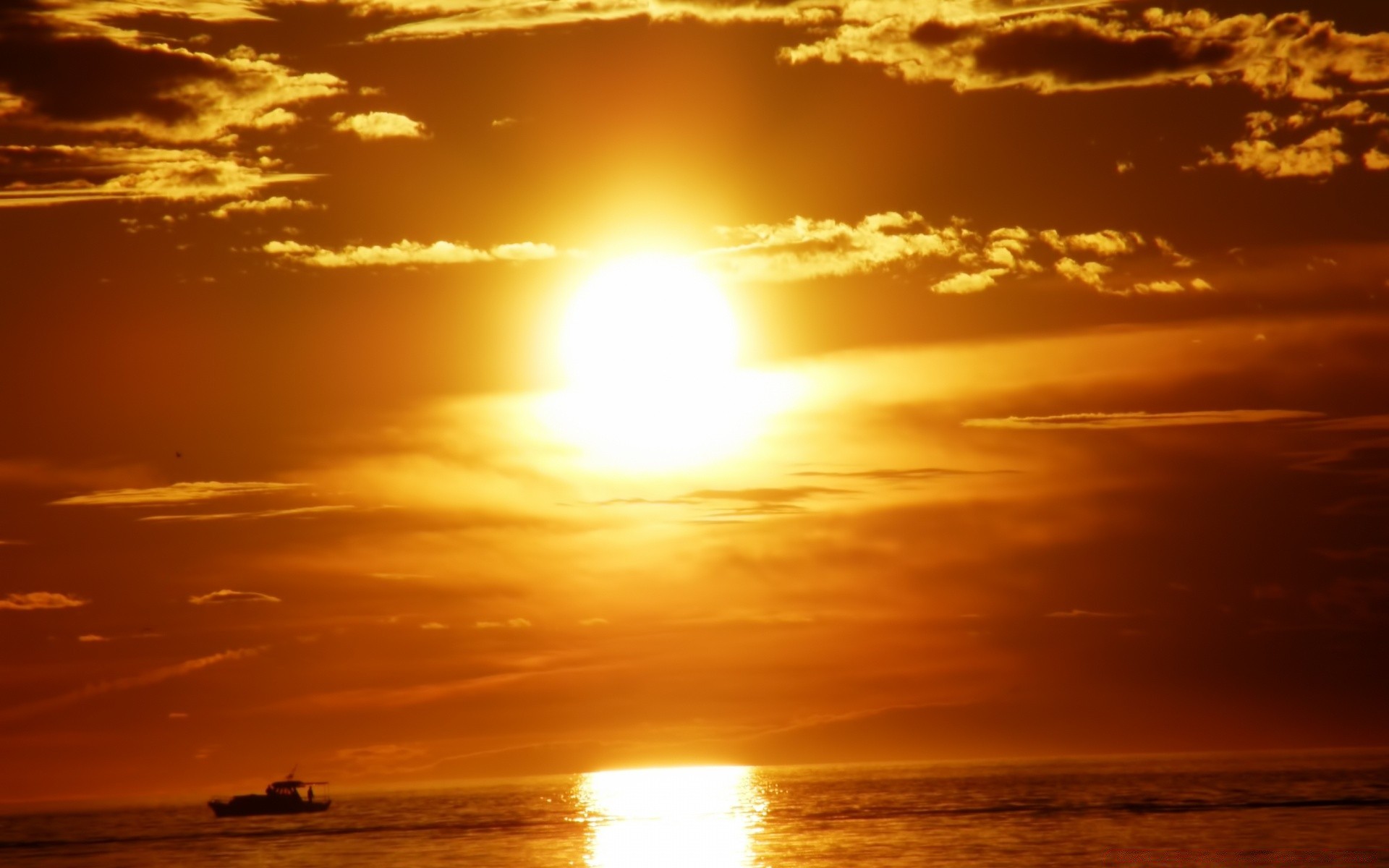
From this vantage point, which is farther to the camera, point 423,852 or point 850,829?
point 850,829

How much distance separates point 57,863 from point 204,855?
17.3 meters

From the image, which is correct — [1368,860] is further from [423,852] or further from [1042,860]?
[423,852]

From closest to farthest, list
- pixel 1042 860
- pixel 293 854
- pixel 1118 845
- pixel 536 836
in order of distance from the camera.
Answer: pixel 1042 860 → pixel 1118 845 → pixel 293 854 → pixel 536 836

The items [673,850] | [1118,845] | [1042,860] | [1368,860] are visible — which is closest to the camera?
[1368,860]

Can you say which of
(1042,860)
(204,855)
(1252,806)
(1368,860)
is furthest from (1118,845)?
(204,855)

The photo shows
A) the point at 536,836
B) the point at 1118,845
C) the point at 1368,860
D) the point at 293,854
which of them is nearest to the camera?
the point at 1368,860

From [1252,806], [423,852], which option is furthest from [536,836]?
[1252,806]

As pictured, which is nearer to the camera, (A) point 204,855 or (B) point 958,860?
(B) point 958,860

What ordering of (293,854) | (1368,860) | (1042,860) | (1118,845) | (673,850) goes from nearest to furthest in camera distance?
(1368,860)
(1042,860)
(1118,845)
(673,850)
(293,854)

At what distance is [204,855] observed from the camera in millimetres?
180750

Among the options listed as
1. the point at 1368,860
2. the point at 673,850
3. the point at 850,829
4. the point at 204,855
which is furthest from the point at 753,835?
the point at 1368,860

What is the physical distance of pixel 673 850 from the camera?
158 m

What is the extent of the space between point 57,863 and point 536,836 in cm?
5628

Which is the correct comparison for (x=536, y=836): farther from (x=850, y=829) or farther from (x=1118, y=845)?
(x=1118, y=845)
